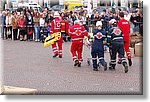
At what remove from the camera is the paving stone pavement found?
8.58 m

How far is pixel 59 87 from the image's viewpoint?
8781 mm

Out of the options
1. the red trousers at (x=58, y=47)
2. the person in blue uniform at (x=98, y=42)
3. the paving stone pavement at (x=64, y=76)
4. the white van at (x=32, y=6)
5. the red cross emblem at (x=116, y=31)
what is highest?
the white van at (x=32, y=6)

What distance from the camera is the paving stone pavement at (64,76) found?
338 inches

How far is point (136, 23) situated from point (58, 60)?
420 cm

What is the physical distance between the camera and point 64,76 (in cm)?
1027

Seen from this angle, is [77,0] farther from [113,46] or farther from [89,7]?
[113,46]

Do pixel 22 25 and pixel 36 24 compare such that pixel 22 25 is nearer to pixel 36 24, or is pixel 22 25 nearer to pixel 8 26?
pixel 36 24

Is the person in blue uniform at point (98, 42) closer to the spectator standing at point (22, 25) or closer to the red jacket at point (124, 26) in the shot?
the red jacket at point (124, 26)

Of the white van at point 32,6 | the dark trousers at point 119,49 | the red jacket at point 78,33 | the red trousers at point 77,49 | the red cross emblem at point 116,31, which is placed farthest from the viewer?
the white van at point 32,6

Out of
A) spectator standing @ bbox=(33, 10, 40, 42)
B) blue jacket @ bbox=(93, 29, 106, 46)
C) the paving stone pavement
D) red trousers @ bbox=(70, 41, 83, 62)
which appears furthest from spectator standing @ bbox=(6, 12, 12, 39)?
blue jacket @ bbox=(93, 29, 106, 46)

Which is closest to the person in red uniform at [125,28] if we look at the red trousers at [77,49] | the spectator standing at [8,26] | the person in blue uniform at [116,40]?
the person in blue uniform at [116,40]

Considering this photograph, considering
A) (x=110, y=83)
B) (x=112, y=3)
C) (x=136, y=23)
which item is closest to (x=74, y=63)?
(x=110, y=83)

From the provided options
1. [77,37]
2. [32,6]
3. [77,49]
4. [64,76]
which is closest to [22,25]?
[32,6]

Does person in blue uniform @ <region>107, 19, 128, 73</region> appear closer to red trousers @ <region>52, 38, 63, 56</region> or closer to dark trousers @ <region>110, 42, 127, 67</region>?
dark trousers @ <region>110, 42, 127, 67</region>
